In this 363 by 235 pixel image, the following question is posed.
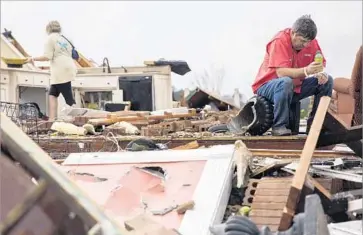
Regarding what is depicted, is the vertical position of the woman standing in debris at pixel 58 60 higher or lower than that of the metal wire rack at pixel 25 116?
higher

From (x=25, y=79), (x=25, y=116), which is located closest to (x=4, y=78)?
(x=25, y=79)

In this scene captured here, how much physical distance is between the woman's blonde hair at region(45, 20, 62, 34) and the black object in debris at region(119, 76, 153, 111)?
146 inches

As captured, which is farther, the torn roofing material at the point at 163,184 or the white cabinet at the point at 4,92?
the white cabinet at the point at 4,92

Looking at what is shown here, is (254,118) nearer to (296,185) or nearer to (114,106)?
(296,185)

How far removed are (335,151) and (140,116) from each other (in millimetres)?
3044

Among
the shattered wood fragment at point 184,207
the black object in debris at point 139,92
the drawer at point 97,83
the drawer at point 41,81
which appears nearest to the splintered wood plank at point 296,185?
the shattered wood fragment at point 184,207

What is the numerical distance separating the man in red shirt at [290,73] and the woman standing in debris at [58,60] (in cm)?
314

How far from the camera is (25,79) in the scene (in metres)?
9.55

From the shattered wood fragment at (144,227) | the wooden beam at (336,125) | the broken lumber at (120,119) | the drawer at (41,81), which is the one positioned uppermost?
the wooden beam at (336,125)

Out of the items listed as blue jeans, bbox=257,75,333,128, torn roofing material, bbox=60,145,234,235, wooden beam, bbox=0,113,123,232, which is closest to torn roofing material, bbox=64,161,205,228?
torn roofing material, bbox=60,145,234,235

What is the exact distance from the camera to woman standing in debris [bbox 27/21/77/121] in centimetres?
697

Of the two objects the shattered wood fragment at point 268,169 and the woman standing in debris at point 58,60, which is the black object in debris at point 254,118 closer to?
the shattered wood fragment at point 268,169

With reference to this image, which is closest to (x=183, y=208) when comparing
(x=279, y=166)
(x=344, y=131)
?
(x=279, y=166)

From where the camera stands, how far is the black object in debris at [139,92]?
10.7m
